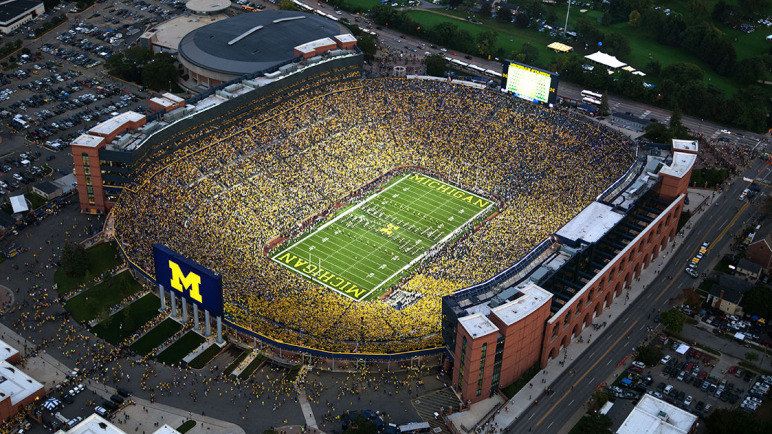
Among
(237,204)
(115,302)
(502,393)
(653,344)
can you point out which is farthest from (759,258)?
(115,302)

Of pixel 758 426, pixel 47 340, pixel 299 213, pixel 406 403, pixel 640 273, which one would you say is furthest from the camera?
pixel 299 213

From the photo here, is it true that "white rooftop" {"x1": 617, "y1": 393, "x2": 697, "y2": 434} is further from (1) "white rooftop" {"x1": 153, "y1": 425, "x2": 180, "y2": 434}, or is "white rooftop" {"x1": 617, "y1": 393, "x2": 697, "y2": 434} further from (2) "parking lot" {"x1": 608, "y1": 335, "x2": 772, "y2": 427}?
(1) "white rooftop" {"x1": 153, "y1": 425, "x2": 180, "y2": 434}

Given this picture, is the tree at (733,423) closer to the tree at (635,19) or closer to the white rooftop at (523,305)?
the white rooftop at (523,305)

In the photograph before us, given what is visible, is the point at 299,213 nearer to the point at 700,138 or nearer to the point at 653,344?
the point at 653,344

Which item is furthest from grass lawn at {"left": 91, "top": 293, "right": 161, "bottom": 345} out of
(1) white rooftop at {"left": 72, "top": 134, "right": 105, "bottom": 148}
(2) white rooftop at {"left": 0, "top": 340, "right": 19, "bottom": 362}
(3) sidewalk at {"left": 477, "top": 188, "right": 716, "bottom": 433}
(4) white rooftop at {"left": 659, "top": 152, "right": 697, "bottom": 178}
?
(4) white rooftop at {"left": 659, "top": 152, "right": 697, "bottom": 178}

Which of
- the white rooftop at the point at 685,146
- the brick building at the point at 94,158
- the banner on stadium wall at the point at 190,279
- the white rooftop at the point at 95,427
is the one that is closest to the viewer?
the white rooftop at the point at 95,427

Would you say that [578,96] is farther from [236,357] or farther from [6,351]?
[6,351]

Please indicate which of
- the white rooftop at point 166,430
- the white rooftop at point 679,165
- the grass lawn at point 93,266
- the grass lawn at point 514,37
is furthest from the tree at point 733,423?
the grass lawn at point 514,37
